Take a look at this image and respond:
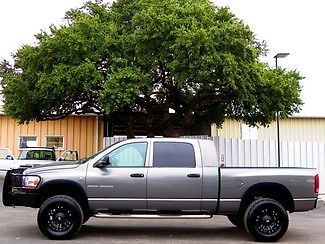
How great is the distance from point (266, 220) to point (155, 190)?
7.25 feet

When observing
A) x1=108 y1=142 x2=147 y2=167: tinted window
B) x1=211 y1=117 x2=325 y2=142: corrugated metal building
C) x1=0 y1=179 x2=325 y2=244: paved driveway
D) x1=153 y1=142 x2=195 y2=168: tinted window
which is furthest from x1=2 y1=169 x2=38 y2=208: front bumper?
x1=211 y1=117 x2=325 y2=142: corrugated metal building

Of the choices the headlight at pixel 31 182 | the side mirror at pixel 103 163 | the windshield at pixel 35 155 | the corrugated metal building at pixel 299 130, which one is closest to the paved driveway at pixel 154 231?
the headlight at pixel 31 182

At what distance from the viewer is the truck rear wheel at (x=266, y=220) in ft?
28.9

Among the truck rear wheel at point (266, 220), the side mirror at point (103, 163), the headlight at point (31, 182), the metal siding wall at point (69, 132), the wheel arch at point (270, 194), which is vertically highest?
the metal siding wall at point (69, 132)

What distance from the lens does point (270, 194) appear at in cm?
924

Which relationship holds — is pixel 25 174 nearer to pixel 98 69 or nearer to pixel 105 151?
pixel 105 151

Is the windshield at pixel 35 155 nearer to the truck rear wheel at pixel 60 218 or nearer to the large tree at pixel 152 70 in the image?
the large tree at pixel 152 70

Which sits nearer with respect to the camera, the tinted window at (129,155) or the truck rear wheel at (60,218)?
the truck rear wheel at (60,218)

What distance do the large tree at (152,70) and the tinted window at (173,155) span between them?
21.9 feet

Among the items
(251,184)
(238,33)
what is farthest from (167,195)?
(238,33)

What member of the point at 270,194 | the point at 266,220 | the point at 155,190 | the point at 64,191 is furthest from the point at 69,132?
the point at 266,220

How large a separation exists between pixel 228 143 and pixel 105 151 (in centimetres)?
974

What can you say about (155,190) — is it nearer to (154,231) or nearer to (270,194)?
(154,231)

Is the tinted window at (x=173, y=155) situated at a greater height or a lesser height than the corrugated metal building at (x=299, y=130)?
lesser
